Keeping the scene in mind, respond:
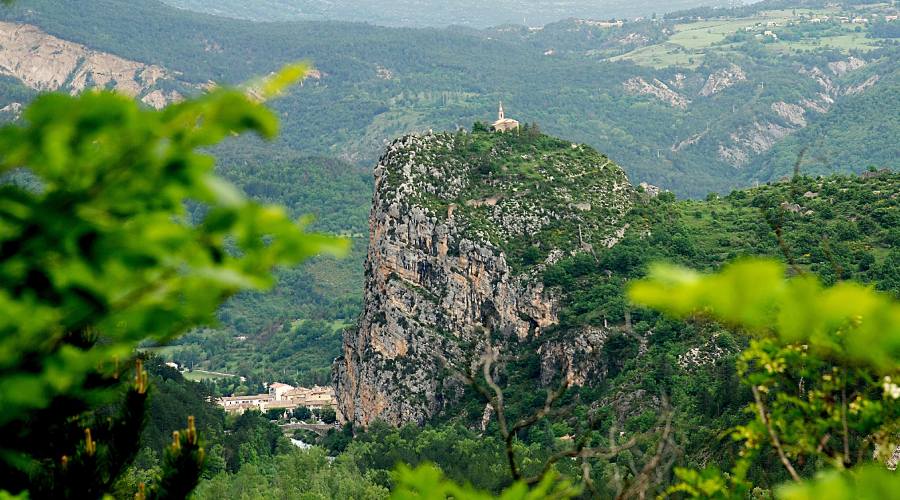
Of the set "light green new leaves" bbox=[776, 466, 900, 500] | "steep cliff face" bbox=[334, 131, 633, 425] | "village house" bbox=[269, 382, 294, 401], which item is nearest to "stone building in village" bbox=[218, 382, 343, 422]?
"village house" bbox=[269, 382, 294, 401]

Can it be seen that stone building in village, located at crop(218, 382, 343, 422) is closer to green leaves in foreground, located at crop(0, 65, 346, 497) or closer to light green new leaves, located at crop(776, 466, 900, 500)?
light green new leaves, located at crop(776, 466, 900, 500)

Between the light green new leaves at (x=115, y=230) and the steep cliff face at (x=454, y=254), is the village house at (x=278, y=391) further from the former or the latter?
the light green new leaves at (x=115, y=230)

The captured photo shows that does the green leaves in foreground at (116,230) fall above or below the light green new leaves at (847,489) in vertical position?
above

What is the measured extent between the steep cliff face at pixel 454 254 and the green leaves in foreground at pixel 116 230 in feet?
181

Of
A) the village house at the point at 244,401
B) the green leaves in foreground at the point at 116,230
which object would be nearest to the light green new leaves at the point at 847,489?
the green leaves in foreground at the point at 116,230

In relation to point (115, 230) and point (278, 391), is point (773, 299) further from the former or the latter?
point (278, 391)

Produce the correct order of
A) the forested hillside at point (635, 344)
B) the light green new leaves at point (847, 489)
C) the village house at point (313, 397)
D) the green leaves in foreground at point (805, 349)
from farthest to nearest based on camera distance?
the village house at point (313, 397) → the forested hillside at point (635, 344) → the green leaves in foreground at point (805, 349) → the light green new leaves at point (847, 489)

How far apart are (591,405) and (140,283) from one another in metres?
50.9

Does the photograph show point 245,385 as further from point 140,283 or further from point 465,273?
point 140,283

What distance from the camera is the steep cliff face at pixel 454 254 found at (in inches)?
2448

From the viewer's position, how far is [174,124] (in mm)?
4547

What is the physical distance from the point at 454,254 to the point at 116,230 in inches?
2304

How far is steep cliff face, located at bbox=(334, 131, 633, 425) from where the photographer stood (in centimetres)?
6219

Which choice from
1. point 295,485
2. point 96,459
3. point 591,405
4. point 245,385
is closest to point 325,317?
point 245,385
